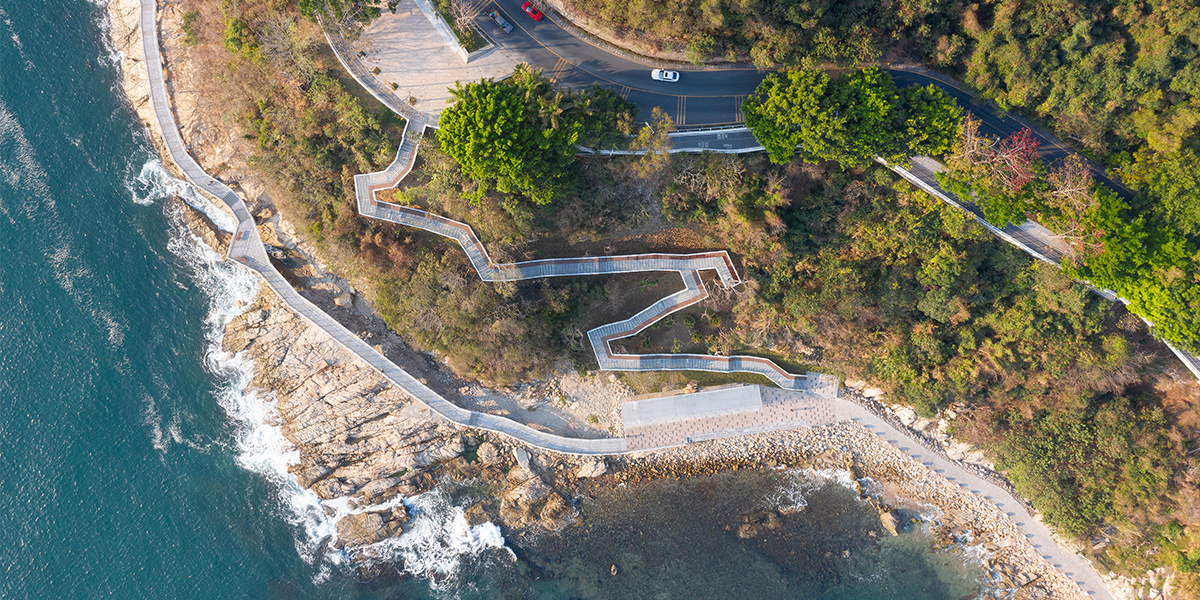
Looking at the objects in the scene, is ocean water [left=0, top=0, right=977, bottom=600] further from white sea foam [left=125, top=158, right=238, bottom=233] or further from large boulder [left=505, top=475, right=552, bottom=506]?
large boulder [left=505, top=475, right=552, bottom=506]

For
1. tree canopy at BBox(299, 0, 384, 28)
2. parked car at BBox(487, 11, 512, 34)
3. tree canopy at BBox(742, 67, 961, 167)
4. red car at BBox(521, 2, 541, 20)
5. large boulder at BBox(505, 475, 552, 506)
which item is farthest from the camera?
large boulder at BBox(505, 475, 552, 506)

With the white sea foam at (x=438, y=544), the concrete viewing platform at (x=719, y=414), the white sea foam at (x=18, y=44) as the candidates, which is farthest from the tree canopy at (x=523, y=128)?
the white sea foam at (x=18, y=44)

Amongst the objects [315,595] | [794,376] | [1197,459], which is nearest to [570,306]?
[794,376]

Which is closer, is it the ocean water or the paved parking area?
the paved parking area

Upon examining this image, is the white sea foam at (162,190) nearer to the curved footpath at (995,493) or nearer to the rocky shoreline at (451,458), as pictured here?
the rocky shoreline at (451,458)

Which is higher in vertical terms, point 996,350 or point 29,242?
point 29,242

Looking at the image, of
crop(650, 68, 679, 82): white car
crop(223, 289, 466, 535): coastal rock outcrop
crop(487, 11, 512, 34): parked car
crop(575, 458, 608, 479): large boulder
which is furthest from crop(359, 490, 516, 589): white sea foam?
crop(650, 68, 679, 82): white car

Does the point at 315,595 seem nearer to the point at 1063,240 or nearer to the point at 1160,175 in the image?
the point at 1063,240
